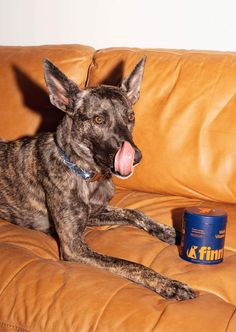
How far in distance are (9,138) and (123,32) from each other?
1.15 metres

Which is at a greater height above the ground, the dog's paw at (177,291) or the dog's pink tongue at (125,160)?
the dog's pink tongue at (125,160)

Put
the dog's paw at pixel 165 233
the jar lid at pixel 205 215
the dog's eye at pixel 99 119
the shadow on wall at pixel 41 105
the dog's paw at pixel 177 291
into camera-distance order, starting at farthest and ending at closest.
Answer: the shadow on wall at pixel 41 105 → the dog's paw at pixel 165 233 → the dog's eye at pixel 99 119 → the jar lid at pixel 205 215 → the dog's paw at pixel 177 291

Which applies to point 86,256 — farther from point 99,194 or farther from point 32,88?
point 32,88

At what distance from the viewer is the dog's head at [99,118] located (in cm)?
260

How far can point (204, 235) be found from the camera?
236 cm

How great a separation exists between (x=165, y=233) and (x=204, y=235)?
0.50 meters

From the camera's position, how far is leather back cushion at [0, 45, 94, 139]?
140 inches

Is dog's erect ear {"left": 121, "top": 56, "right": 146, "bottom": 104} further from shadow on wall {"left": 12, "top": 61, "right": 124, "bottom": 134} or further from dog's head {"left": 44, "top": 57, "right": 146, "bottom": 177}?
shadow on wall {"left": 12, "top": 61, "right": 124, "bottom": 134}

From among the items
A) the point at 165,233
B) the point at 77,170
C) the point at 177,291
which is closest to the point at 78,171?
the point at 77,170

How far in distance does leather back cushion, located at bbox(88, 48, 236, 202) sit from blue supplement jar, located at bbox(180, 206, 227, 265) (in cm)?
62

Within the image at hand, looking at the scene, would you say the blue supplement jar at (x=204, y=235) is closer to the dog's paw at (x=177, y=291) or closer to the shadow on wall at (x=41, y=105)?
the dog's paw at (x=177, y=291)

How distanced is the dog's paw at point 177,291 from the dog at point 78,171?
0.13 feet

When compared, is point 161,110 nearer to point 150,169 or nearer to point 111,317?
point 150,169

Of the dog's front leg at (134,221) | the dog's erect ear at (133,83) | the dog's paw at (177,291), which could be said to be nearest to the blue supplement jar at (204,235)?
the dog's paw at (177,291)
